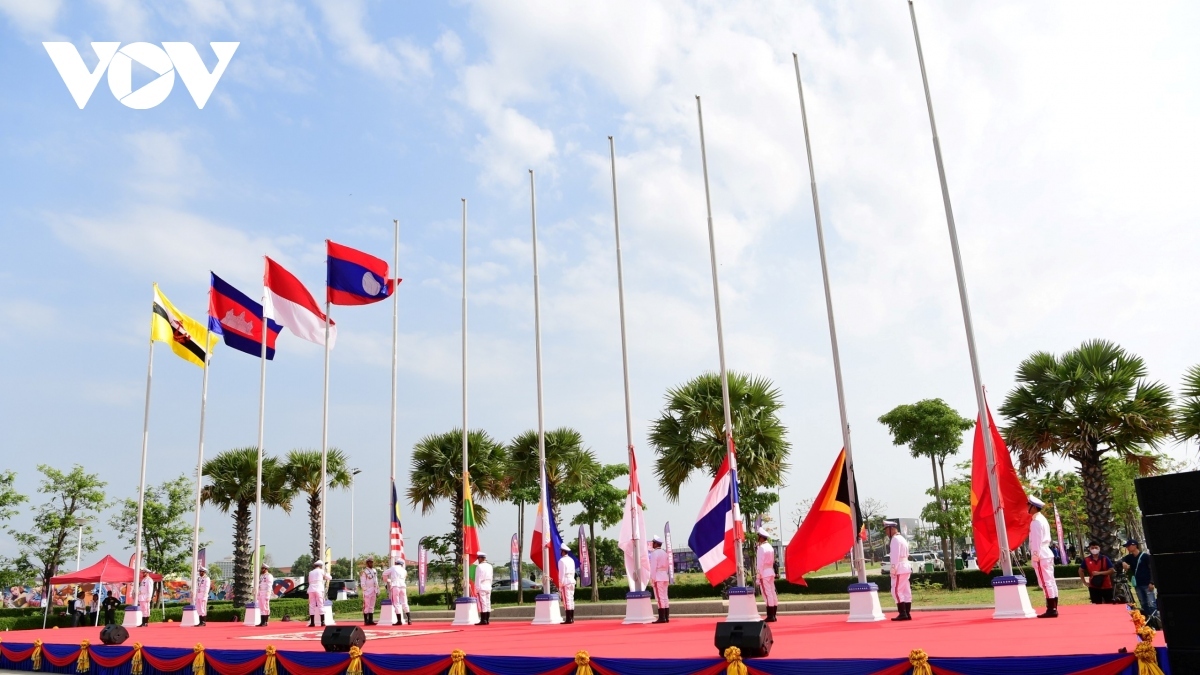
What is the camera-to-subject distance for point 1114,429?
A: 73.8ft

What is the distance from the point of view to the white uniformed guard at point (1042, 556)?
560 inches

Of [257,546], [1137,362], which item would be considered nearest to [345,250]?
[257,546]

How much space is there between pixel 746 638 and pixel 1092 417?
54.3ft

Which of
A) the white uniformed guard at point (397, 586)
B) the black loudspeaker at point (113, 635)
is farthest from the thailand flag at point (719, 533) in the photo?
the black loudspeaker at point (113, 635)

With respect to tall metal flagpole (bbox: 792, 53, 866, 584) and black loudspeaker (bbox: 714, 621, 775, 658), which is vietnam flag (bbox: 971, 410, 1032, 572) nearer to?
tall metal flagpole (bbox: 792, 53, 866, 584)

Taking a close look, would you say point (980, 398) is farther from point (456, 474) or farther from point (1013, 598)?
point (456, 474)

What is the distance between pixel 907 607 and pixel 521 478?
20575 millimetres

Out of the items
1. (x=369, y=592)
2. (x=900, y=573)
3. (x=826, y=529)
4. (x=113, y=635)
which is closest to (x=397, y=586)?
(x=369, y=592)

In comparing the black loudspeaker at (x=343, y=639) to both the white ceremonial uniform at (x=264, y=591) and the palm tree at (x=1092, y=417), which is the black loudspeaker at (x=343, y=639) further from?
the palm tree at (x=1092, y=417)

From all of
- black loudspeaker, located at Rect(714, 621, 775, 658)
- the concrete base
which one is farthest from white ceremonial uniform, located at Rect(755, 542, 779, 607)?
black loudspeaker, located at Rect(714, 621, 775, 658)

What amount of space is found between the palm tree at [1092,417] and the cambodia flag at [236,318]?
22.1 metres

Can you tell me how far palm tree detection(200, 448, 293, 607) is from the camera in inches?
1505

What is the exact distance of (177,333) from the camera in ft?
94.9

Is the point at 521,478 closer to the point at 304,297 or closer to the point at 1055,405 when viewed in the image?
the point at 304,297
